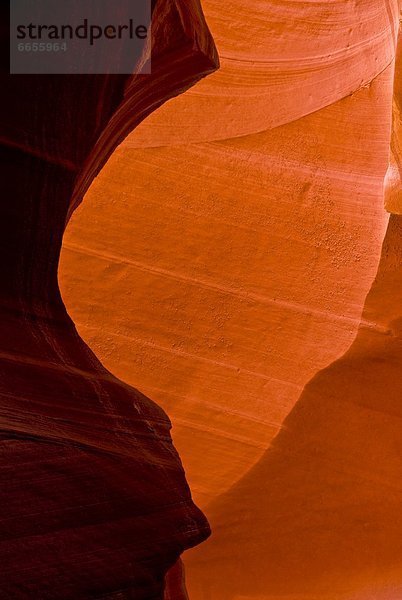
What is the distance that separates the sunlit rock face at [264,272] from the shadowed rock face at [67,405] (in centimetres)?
75

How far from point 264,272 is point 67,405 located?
1.13 meters

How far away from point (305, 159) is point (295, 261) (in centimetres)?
36

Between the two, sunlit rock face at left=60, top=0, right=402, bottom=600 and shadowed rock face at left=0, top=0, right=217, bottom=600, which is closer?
shadowed rock face at left=0, top=0, right=217, bottom=600

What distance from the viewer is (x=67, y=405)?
4.04 feet

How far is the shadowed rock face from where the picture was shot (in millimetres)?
1014

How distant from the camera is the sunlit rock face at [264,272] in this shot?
2062 mm

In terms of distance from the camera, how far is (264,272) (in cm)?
222

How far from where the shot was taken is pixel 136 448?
133 centimetres

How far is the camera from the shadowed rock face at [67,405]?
1014 mm

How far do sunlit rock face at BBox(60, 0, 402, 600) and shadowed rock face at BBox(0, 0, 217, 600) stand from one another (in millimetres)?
746

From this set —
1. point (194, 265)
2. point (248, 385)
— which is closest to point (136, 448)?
point (248, 385)

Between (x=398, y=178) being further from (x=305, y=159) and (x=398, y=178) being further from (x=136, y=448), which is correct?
(x=136, y=448)

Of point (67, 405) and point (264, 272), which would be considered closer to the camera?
point (67, 405)

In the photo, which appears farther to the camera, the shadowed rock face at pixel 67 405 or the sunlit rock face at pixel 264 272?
the sunlit rock face at pixel 264 272
